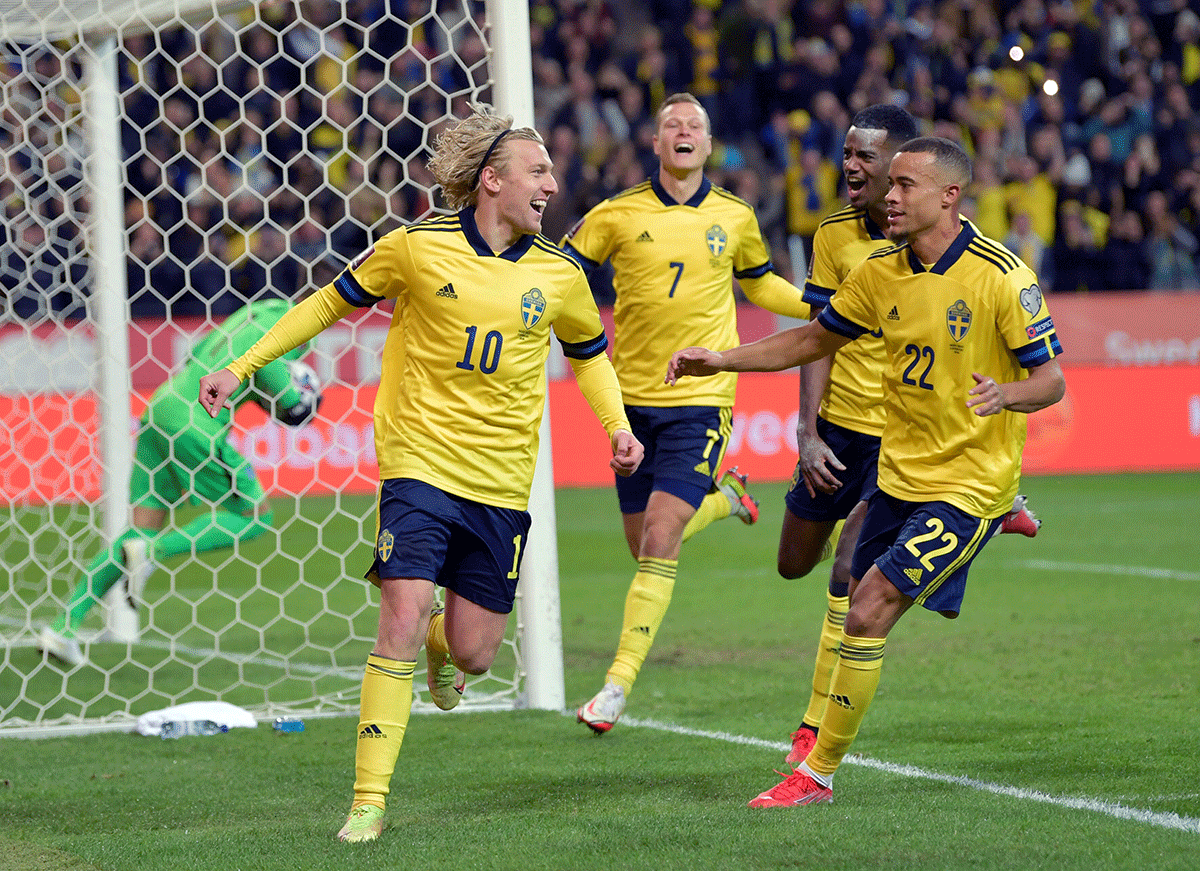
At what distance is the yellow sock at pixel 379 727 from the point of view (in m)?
4.25

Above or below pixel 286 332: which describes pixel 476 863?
below

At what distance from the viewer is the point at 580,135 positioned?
1817 centimetres

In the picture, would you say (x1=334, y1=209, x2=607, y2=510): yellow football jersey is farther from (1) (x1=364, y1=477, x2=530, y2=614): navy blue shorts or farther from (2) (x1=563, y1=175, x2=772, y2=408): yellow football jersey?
(2) (x1=563, y1=175, x2=772, y2=408): yellow football jersey

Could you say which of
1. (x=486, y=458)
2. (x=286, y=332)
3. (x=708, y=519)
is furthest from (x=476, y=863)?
(x=708, y=519)

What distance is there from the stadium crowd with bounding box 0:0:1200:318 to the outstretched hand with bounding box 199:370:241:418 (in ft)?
35.4

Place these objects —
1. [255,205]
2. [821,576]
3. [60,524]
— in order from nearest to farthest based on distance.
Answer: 1. [60,524]
2. [821,576]
3. [255,205]

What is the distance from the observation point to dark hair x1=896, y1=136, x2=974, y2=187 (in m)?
4.44

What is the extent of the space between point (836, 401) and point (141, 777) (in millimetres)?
2828

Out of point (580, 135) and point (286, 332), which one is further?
point (580, 135)

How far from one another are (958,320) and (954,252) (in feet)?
0.66

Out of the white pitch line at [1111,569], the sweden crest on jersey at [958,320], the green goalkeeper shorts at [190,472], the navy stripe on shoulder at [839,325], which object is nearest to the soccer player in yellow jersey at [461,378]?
the navy stripe on shoulder at [839,325]

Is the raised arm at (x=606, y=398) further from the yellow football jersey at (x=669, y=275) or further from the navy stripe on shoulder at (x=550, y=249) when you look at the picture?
the yellow football jersey at (x=669, y=275)

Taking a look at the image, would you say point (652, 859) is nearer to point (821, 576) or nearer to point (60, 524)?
point (60, 524)

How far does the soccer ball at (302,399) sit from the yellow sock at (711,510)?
1974mm
